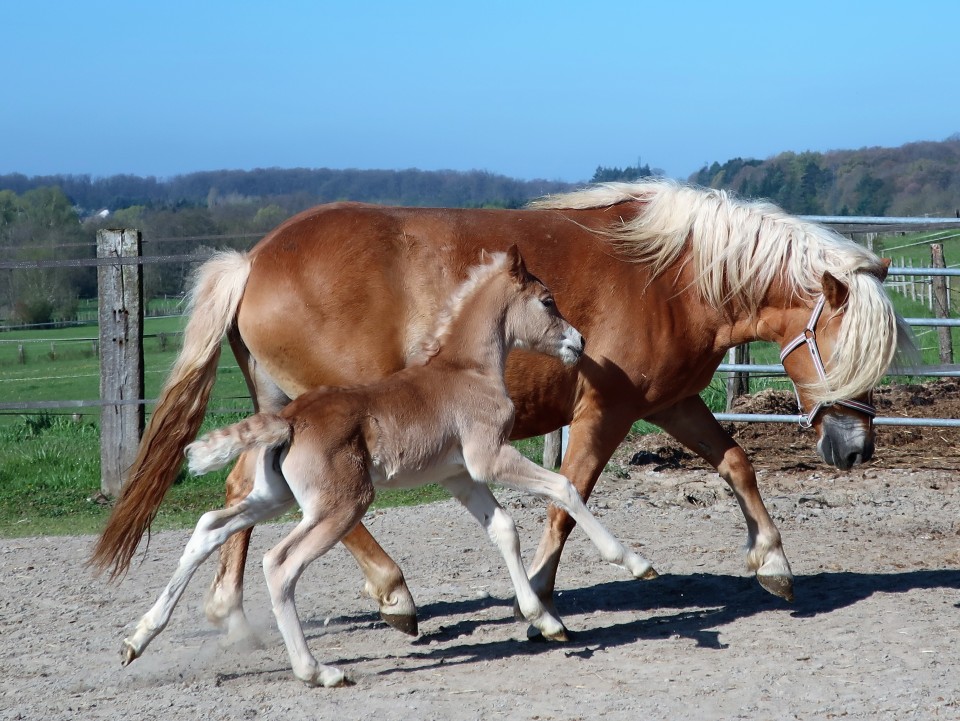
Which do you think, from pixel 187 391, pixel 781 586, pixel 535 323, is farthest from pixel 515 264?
pixel 781 586

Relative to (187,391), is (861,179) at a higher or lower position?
higher

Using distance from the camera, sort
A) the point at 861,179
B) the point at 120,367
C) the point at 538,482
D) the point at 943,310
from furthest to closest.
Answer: the point at 861,179 → the point at 943,310 → the point at 120,367 → the point at 538,482

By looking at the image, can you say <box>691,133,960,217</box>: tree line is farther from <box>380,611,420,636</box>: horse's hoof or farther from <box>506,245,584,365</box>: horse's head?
<box>380,611,420,636</box>: horse's hoof

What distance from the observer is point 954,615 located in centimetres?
452

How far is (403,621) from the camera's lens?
444cm

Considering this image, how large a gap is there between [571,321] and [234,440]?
175cm

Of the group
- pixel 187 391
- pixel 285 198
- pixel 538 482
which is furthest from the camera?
pixel 285 198

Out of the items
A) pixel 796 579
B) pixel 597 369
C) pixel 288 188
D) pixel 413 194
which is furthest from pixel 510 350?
pixel 288 188

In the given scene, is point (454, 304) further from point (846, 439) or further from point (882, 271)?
point (882, 271)

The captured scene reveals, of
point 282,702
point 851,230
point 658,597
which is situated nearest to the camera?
point 282,702

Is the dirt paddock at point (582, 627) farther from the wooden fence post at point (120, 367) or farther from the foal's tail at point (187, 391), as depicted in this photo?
the wooden fence post at point (120, 367)

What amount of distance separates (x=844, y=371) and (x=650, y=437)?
14.1 feet

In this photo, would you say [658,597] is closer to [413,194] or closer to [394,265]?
[394,265]

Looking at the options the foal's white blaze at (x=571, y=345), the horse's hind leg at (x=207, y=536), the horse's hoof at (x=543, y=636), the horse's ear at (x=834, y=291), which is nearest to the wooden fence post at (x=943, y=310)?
the horse's ear at (x=834, y=291)
